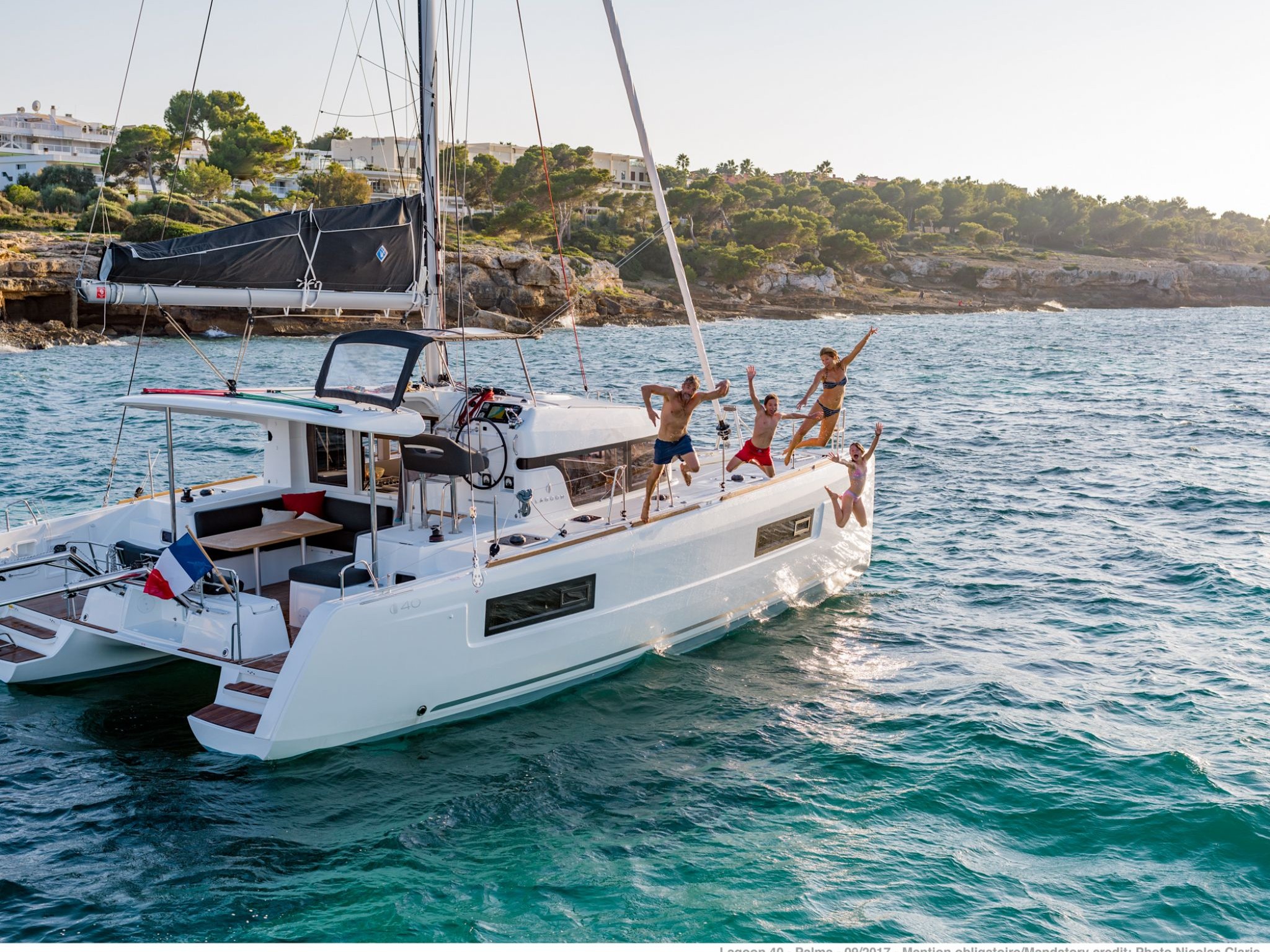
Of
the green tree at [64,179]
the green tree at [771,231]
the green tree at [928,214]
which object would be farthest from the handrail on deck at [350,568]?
the green tree at [928,214]

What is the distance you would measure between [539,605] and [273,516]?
3033mm

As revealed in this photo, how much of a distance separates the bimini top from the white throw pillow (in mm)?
1114

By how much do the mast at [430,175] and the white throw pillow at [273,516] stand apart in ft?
6.20

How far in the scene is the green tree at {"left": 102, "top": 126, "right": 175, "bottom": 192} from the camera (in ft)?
236

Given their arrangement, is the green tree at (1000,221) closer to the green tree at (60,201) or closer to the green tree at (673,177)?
the green tree at (673,177)

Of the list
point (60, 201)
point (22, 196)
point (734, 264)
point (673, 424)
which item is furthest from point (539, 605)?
point (734, 264)

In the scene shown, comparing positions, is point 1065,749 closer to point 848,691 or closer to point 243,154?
point 848,691

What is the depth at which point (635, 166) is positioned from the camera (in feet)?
394

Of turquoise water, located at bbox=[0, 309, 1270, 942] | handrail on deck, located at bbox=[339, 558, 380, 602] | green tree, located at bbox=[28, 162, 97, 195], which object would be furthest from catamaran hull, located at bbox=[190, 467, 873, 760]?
green tree, located at bbox=[28, 162, 97, 195]

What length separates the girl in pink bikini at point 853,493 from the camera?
38.0ft

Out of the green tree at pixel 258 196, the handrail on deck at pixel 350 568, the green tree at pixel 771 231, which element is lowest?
the handrail on deck at pixel 350 568

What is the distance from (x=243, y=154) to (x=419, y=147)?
245 feet

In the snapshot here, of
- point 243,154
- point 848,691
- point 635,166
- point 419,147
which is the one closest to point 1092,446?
point 848,691

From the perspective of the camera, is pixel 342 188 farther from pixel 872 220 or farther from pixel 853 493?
pixel 872 220
